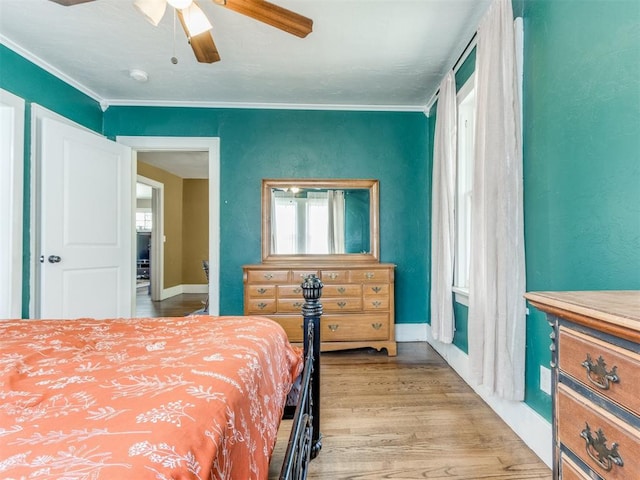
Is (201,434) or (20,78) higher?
(20,78)

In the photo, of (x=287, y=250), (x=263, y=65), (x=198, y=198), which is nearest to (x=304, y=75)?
(x=263, y=65)

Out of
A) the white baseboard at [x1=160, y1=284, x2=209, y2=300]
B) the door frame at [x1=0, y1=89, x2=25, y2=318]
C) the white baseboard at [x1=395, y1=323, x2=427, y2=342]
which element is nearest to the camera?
the door frame at [x1=0, y1=89, x2=25, y2=318]

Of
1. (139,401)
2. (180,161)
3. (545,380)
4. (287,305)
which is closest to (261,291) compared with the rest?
(287,305)

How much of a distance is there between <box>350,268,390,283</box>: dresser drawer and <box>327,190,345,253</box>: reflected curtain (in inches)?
20.7

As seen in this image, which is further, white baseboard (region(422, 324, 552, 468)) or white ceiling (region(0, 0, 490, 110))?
white ceiling (region(0, 0, 490, 110))

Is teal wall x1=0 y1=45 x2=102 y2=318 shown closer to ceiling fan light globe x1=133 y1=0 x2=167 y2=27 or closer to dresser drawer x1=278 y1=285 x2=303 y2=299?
ceiling fan light globe x1=133 y1=0 x2=167 y2=27

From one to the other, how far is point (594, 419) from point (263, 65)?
2.88 meters

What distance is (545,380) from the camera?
159 cm

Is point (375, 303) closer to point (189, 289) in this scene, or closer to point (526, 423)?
point (526, 423)

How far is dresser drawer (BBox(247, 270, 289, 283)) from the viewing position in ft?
9.98

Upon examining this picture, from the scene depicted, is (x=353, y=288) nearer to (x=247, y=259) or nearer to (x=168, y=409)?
(x=247, y=259)

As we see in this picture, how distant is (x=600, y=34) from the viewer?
125cm

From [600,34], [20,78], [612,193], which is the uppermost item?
[20,78]

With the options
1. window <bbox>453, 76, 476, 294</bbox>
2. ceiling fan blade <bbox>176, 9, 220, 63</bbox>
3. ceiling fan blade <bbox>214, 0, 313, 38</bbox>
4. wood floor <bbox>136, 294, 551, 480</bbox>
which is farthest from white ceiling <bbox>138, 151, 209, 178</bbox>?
wood floor <bbox>136, 294, 551, 480</bbox>
